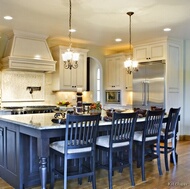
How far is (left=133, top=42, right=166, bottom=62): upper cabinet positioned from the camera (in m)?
6.60

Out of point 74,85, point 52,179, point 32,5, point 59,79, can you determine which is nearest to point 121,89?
point 74,85

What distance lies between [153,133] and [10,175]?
2.18 metres

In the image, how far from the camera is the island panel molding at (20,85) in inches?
253

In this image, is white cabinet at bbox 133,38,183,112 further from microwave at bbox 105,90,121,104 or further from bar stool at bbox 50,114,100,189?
bar stool at bbox 50,114,100,189

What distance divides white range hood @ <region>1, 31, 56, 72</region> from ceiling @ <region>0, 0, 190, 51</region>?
10.8 inches

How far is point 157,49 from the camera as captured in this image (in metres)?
6.72

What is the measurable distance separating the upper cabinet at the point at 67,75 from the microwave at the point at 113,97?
3.45 ft

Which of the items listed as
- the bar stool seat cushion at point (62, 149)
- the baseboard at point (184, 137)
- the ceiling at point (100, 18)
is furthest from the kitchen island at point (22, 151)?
the baseboard at point (184, 137)

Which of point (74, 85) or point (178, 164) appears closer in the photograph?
point (178, 164)

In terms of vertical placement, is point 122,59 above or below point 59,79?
above

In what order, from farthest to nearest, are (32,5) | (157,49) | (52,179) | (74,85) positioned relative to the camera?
1. (74,85)
2. (157,49)
3. (32,5)
4. (52,179)

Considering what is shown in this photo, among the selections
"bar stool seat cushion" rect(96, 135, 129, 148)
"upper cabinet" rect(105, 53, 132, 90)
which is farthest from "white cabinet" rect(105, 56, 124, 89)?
"bar stool seat cushion" rect(96, 135, 129, 148)

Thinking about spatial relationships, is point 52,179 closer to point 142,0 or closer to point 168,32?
point 142,0

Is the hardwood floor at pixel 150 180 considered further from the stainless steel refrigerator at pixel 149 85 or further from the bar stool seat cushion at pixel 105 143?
the stainless steel refrigerator at pixel 149 85
